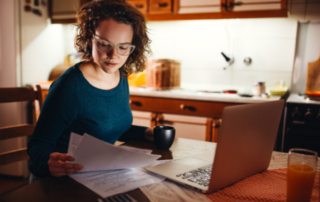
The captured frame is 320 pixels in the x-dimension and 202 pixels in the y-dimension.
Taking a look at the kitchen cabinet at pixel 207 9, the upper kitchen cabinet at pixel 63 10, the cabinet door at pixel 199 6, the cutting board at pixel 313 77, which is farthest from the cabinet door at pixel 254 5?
the upper kitchen cabinet at pixel 63 10

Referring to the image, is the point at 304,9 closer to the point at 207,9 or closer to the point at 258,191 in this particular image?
the point at 207,9

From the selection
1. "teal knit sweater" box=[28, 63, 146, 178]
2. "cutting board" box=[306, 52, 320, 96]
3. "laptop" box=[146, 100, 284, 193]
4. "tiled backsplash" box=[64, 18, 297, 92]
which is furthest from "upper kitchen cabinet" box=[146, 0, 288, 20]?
"laptop" box=[146, 100, 284, 193]

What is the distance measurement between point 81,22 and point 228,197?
897 mm

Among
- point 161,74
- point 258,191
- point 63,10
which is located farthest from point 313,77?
point 63,10

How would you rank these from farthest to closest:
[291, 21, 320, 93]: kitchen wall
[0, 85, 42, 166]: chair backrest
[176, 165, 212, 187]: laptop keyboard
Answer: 1. [291, 21, 320, 93]: kitchen wall
2. [0, 85, 42, 166]: chair backrest
3. [176, 165, 212, 187]: laptop keyboard

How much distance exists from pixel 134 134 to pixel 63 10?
206 centimetres

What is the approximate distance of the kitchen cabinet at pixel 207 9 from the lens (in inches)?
83.7

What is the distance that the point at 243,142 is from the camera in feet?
2.20

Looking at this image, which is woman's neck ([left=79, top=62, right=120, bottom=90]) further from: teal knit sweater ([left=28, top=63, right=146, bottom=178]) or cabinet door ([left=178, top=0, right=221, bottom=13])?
cabinet door ([left=178, top=0, right=221, bottom=13])

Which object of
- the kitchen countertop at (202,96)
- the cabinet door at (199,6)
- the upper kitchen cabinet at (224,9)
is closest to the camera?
the kitchen countertop at (202,96)

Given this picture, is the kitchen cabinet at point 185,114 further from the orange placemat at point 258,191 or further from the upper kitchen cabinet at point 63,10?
the orange placemat at point 258,191

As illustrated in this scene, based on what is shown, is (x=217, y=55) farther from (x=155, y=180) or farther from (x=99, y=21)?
(x=155, y=180)

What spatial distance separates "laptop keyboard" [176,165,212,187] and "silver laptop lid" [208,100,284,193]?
0.16 feet

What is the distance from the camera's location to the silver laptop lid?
0.60 m
